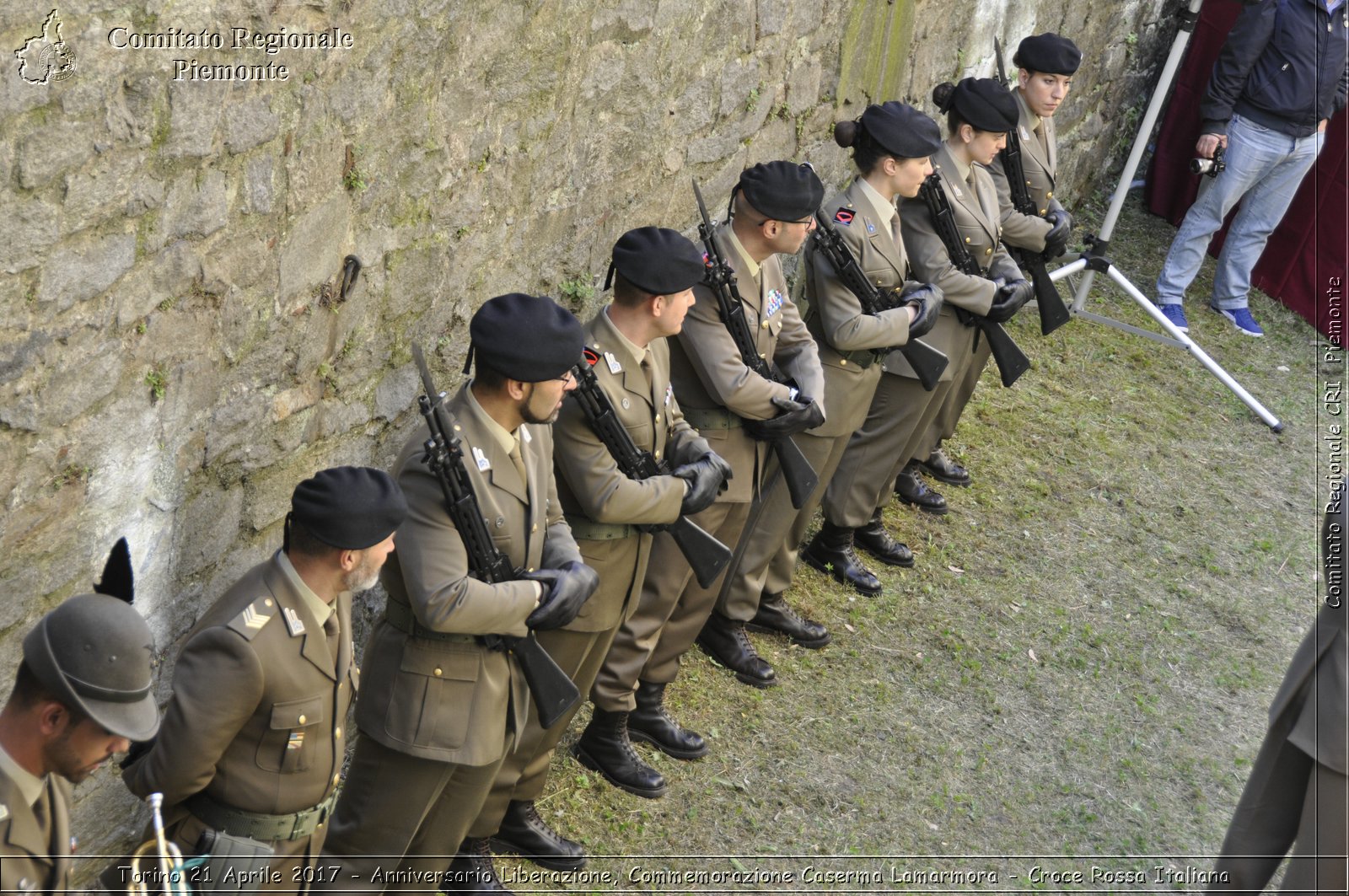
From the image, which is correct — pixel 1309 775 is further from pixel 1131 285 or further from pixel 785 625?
pixel 1131 285

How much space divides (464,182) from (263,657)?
1.89 metres

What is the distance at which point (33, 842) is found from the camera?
2.73 m

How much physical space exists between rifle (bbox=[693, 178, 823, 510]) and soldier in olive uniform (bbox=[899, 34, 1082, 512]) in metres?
1.85

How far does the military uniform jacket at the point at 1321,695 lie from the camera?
13.8 ft

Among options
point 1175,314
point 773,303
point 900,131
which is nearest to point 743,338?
point 773,303

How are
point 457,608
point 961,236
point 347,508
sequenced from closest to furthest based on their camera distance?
1. point 347,508
2. point 457,608
3. point 961,236

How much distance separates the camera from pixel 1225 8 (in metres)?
10.1

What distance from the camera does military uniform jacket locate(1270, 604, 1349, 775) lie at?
4215 millimetres

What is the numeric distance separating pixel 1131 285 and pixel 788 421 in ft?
14.0

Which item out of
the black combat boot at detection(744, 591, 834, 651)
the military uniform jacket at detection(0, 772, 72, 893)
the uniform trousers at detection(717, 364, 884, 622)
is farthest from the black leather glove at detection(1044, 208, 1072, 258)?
the military uniform jacket at detection(0, 772, 72, 893)

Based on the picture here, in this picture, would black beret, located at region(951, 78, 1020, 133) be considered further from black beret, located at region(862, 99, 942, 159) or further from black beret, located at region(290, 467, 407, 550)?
black beret, located at region(290, 467, 407, 550)

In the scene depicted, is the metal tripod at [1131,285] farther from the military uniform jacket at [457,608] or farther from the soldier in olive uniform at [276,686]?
the soldier in olive uniform at [276,686]

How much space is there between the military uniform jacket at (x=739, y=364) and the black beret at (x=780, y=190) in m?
0.22

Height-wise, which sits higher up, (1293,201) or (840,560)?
(1293,201)
